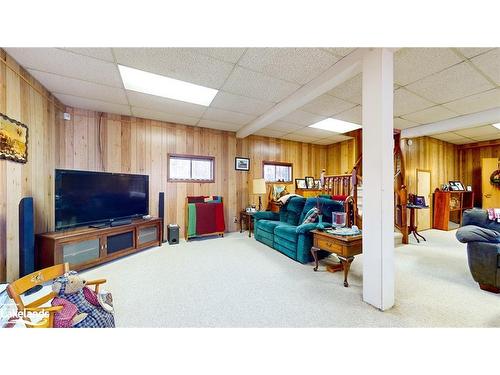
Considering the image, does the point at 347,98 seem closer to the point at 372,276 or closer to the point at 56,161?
the point at 372,276

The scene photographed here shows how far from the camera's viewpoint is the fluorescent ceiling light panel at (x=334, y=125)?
4457 millimetres

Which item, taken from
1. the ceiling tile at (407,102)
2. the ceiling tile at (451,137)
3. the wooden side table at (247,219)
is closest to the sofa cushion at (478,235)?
the ceiling tile at (407,102)

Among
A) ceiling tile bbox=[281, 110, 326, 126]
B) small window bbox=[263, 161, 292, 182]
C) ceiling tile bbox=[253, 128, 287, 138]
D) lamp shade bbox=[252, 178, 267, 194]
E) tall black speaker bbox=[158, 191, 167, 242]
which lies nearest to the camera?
ceiling tile bbox=[281, 110, 326, 126]

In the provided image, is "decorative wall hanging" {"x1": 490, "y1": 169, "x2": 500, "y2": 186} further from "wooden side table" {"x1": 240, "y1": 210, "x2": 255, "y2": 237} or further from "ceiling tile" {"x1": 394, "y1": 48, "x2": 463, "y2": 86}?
"wooden side table" {"x1": 240, "y1": 210, "x2": 255, "y2": 237}

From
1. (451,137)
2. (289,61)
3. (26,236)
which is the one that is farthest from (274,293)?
(451,137)

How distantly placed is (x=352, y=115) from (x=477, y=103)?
1882 millimetres

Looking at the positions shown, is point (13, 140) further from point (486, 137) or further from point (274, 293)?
point (486, 137)

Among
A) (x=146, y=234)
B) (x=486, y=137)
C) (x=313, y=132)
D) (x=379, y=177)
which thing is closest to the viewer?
(x=379, y=177)

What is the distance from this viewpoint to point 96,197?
319 cm

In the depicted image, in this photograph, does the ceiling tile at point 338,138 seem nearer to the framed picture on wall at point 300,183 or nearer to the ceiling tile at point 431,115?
the framed picture on wall at point 300,183

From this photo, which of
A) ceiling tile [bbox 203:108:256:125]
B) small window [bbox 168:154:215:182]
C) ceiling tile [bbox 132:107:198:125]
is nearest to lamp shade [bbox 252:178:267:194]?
small window [bbox 168:154:215:182]

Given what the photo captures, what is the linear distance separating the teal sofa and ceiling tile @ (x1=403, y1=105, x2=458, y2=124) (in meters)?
2.45

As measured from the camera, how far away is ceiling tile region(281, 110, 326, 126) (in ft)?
13.4
